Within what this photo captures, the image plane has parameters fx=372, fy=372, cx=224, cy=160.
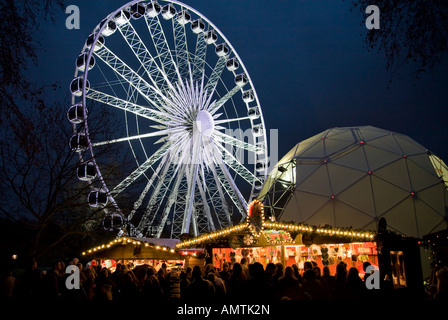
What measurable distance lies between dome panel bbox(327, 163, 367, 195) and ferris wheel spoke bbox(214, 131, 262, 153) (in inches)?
305

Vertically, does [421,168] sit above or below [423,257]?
above

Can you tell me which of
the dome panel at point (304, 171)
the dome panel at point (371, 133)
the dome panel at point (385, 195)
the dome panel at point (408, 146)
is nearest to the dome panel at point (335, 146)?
the dome panel at point (304, 171)

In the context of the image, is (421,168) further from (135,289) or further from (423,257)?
(135,289)

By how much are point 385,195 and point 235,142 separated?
426 inches

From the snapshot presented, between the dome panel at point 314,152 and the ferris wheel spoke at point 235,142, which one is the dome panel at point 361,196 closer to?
the dome panel at point 314,152

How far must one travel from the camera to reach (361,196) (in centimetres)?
1756

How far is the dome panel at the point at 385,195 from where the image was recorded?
1710cm

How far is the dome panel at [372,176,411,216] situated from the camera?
17.1 m

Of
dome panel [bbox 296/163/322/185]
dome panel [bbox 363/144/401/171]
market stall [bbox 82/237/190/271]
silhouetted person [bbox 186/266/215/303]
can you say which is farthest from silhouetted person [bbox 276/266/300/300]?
market stall [bbox 82/237/190/271]

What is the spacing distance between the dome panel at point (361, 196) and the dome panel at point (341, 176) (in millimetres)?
237

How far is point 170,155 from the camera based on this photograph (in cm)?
Answer: 2286

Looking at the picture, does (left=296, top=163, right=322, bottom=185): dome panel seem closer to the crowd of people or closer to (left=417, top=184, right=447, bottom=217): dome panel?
(left=417, top=184, right=447, bottom=217): dome panel
